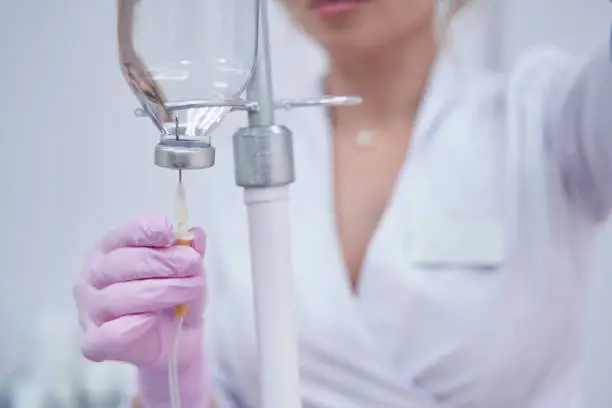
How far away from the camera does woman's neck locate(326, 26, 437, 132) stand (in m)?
0.70

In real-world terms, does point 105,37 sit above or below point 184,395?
above

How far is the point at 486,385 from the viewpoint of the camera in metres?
0.66

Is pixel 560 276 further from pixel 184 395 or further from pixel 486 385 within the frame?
pixel 184 395

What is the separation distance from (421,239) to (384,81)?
0.55 ft

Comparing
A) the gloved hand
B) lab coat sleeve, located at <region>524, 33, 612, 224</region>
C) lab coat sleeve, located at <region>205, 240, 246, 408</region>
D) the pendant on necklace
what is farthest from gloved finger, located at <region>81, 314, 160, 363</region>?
lab coat sleeve, located at <region>524, 33, 612, 224</region>

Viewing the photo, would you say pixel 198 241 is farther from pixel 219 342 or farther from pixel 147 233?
pixel 219 342

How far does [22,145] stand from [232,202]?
231 millimetres

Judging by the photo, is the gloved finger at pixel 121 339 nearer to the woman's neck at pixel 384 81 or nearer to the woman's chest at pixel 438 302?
the woman's chest at pixel 438 302

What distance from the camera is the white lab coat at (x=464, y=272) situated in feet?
2.12

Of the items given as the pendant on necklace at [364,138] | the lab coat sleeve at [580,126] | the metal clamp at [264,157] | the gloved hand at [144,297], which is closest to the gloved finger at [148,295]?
the gloved hand at [144,297]

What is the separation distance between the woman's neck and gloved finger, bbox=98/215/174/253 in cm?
25

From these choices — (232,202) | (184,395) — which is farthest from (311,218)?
(184,395)

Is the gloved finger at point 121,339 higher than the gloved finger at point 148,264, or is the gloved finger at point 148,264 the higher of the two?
the gloved finger at point 148,264

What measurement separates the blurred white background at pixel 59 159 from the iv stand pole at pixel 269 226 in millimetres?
184
